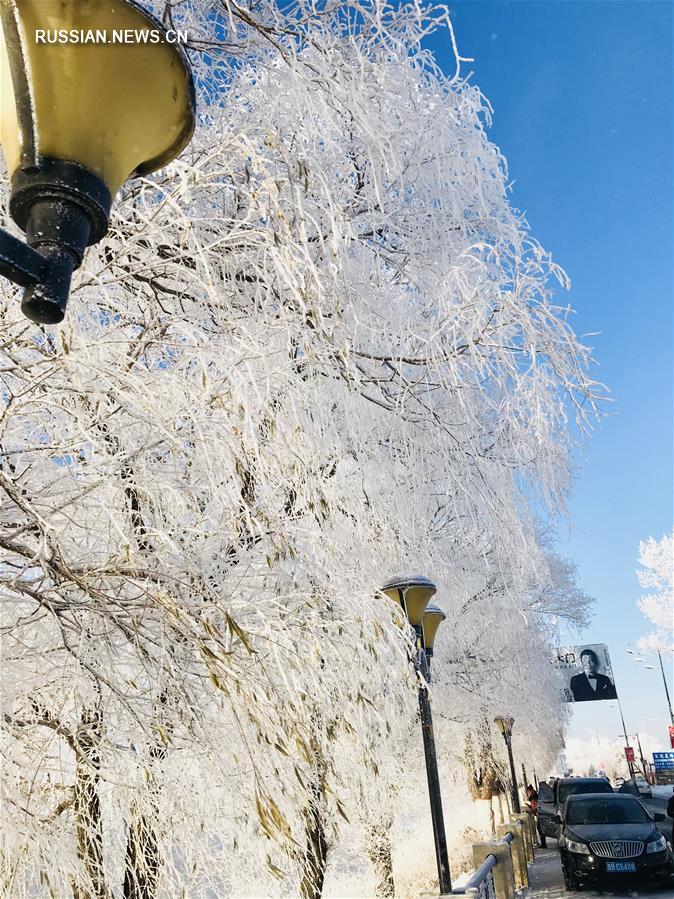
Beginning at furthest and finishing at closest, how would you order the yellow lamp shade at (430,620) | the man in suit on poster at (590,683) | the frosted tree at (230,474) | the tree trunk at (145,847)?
the man in suit on poster at (590,683) < the yellow lamp shade at (430,620) < the tree trunk at (145,847) < the frosted tree at (230,474)

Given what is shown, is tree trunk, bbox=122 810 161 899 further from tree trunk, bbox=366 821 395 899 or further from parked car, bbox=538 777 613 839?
parked car, bbox=538 777 613 839

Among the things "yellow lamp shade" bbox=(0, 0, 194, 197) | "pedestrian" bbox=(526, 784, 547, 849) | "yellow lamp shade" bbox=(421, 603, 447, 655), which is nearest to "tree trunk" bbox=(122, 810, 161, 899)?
"yellow lamp shade" bbox=(0, 0, 194, 197)

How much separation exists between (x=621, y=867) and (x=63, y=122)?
12654 mm

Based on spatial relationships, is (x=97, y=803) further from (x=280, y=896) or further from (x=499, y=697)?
(x=499, y=697)

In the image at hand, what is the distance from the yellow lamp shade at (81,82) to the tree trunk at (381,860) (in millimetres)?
10990

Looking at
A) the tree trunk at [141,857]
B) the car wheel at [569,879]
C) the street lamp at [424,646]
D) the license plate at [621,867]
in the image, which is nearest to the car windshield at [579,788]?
the car wheel at [569,879]

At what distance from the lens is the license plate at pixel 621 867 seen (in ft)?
34.3

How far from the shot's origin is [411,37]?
4.59 meters

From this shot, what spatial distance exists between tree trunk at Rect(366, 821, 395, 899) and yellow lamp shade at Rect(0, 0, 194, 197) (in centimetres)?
1099

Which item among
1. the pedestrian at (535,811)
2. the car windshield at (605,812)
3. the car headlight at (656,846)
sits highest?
the car windshield at (605,812)

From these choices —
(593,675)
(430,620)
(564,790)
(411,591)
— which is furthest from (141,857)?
(593,675)

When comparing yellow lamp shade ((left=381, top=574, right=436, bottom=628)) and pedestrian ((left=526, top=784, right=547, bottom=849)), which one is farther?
pedestrian ((left=526, top=784, right=547, bottom=849))

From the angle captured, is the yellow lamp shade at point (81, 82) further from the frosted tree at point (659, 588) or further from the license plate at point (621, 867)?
the frosted tree at point (659, 588)

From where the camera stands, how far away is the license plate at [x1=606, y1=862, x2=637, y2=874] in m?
10.5
